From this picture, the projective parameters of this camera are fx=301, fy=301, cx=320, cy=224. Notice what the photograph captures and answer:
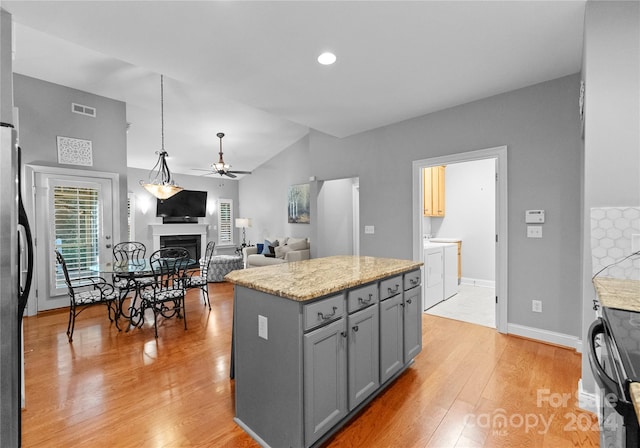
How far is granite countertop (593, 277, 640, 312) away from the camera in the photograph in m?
1.31

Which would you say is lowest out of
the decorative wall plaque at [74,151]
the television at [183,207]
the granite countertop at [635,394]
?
the granite countertop at [635,394]

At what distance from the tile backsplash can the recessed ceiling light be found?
2328 millimetres

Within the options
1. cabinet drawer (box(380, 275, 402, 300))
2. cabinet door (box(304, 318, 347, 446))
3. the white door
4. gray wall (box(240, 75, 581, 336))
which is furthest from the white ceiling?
cabinet door (box(304, 318, 347, 446))

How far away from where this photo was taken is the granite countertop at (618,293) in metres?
1.31

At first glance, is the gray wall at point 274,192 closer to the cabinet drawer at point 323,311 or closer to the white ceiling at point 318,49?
the white ceiling at point 318,49

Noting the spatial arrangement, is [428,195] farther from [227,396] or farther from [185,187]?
[185,187]

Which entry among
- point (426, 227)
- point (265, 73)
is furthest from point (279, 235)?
point (265, 73)

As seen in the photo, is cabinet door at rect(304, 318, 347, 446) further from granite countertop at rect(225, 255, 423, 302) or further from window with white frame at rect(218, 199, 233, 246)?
window with white frame at rect(218, 199, 233, 246)

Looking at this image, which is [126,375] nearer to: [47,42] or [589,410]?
[589,410]

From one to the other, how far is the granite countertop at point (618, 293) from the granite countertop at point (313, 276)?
3.79ft

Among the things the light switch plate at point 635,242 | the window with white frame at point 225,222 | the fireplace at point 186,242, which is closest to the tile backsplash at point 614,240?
the light switch plate at point 635,242

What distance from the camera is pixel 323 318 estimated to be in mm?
1693

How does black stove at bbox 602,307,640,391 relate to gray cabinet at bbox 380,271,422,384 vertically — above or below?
above

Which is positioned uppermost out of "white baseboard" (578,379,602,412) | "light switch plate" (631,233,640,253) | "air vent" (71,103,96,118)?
"air vent" (71,103,96,118)
